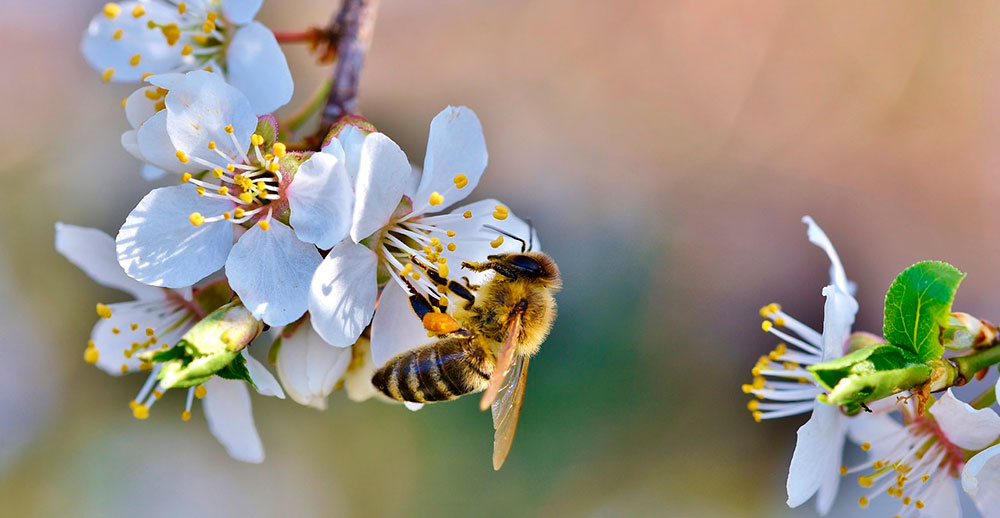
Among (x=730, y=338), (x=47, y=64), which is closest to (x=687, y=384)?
(x=730, y=338)

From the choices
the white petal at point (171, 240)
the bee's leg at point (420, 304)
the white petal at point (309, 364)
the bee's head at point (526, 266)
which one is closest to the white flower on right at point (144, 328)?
the white petal at point (309, 364)

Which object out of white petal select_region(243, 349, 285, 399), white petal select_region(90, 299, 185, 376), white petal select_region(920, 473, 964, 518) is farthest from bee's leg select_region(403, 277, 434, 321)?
white petal select_region(920, 473, 964, 518)

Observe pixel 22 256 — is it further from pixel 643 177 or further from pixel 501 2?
pixel 643 177

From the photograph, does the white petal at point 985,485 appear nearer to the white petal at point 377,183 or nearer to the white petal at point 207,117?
the white petal at point 377,183

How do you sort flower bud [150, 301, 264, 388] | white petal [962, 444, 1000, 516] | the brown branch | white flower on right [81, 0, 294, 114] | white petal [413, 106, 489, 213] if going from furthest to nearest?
the brown branch → white flower on right [81, 0, 294, 114] → white petal [413, 106, 489, 213] → white petal [962, 444, 1000, 516] → flower bud [150, 301, 264, 388]

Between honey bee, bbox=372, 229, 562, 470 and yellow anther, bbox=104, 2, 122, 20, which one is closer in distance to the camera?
honey bee, bbox=372, 229, 562, 470

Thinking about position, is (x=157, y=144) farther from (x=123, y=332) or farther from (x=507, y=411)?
(x=507, y=411)

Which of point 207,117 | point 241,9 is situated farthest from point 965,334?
point 241,9

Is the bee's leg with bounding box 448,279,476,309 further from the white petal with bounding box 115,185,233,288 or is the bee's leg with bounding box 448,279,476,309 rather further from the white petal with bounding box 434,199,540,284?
the white petal with bounding box 115,185,233,288
